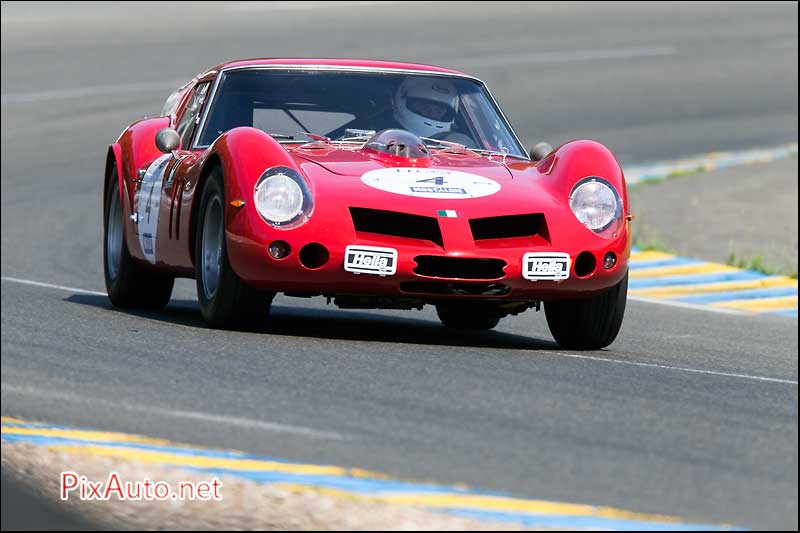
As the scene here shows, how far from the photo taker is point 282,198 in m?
6.29

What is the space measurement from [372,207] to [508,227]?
22.6 inches

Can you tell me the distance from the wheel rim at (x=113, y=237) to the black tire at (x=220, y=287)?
177 centimetres

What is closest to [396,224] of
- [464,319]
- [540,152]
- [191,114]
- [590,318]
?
[590,318]

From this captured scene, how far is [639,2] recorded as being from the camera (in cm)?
2922

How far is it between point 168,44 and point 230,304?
18400 mm

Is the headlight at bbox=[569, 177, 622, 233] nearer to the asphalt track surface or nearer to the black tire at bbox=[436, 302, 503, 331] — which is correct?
the asphalt track surface

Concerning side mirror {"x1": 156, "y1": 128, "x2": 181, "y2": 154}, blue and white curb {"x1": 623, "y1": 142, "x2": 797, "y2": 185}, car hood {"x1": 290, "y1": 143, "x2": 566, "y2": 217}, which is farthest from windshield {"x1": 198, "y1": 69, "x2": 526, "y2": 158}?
blue and white curb {"x1": 623, "y1": 142, "x2": 797, "y2": 185}

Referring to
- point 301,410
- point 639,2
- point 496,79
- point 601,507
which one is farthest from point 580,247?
point 639,2

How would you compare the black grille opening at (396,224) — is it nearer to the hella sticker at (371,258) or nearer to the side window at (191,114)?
the hella sticker at (371,258)

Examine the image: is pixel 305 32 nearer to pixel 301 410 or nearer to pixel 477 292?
pixel 477 292

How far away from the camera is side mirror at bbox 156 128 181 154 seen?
750 centimetres

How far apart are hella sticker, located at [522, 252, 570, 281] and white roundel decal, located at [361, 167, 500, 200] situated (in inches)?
13.1

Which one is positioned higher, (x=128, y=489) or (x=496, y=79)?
(x=128, y=489)

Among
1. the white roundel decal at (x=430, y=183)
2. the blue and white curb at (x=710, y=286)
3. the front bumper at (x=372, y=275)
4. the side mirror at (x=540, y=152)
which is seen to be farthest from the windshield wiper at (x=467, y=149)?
the blue and white curb at (x=710, y=286)
